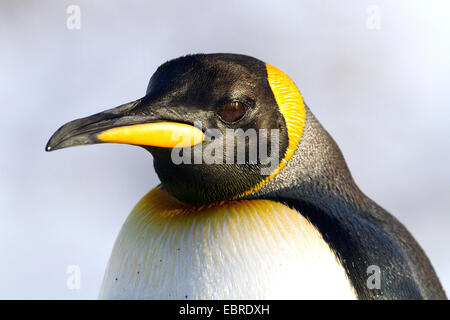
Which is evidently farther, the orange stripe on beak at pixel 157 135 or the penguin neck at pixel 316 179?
the penguin neck at pixel 316 179

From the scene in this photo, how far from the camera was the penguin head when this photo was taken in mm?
977

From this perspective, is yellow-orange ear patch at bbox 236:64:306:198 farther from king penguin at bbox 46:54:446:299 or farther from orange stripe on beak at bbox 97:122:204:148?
orange stripe on beak at bbox 97:122:204:148

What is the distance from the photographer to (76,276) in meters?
1.61

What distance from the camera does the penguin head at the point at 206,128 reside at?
98 cm

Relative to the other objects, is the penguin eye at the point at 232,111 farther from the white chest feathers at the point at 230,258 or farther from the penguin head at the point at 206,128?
the white chest feathers at the point at 230,258

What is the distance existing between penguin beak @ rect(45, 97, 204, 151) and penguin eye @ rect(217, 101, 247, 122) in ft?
0.17

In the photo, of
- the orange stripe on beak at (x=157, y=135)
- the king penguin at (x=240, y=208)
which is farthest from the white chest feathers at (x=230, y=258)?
the orange stripe on beak at (x=157, y=135)

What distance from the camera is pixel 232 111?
1.02 m

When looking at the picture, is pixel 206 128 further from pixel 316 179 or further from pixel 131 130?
pixel 316 179

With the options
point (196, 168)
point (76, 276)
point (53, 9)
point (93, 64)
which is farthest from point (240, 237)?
point (53, 9)

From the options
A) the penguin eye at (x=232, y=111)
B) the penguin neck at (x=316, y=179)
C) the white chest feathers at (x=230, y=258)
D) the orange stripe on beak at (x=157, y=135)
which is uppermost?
the penguin eye at (x=232, y=111)

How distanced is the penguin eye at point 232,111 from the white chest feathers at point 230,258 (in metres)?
0.16

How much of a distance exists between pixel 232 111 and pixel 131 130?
0.59ft
